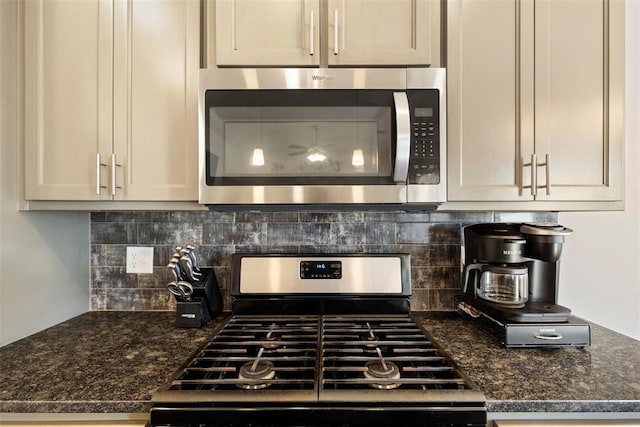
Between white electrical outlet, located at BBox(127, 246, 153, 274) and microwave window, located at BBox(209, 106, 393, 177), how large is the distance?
66 centimetres

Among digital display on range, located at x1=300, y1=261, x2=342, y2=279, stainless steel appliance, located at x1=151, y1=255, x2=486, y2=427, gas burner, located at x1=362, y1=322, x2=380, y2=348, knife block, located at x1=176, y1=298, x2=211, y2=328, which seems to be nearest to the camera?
stainless steel appliance, located at x1=151, y1=255, x2=486, y2=427

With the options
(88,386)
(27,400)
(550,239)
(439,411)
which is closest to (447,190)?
(550,239)

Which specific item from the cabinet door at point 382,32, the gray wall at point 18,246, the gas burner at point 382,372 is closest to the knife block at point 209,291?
the gray wall at point 18,246

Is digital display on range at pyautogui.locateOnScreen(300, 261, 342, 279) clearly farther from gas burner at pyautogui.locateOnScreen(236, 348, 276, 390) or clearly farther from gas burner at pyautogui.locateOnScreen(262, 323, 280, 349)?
gas burner at pyautogui.locateOnScreen(236, 348, 276, 390)

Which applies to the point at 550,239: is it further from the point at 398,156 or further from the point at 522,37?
the point at 522,37

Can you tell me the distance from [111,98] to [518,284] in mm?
1617

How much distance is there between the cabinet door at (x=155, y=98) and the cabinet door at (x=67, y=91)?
0.16ft

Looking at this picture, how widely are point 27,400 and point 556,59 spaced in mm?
1839

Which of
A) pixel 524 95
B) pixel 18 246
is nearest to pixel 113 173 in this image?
pixel 18 246

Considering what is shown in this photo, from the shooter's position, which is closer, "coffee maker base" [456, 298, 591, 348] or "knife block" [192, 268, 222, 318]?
"coffee maker base" [456, 298, 591, 348]

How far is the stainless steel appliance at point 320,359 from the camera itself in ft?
2.52

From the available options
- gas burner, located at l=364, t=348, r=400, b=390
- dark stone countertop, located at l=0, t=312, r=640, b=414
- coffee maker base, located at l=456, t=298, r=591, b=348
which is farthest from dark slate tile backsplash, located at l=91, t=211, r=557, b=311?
gas burner, located at l=364, t=348, r=400, b=390

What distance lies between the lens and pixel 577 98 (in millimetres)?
1150

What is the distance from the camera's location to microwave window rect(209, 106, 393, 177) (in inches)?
43.6
